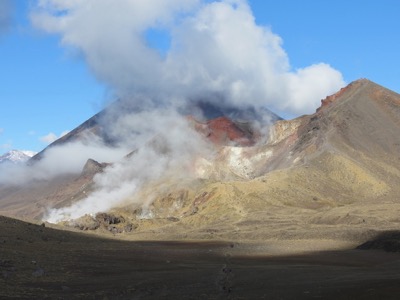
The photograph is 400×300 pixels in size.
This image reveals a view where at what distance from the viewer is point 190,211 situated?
6181 inches

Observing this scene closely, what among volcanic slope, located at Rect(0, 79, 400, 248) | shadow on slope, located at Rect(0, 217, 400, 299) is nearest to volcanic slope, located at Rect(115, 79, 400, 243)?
volcanic slope, located at Rect(0, 79, 400, 248)

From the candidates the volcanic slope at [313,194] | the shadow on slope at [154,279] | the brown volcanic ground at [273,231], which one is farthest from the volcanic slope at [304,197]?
the shadow on slope at [154,279]

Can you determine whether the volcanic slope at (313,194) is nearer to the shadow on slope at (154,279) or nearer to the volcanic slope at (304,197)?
the volcanic slope at (304,197)

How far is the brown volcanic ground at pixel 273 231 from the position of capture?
35341 mm

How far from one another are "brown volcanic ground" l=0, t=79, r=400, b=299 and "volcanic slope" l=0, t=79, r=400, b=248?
381mm

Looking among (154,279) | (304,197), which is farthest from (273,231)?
(154,279)

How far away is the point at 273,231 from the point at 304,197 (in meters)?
47.3

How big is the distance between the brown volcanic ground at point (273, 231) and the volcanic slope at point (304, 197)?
38cm

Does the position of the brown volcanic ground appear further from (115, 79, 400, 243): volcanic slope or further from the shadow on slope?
(115, 79, 400, 243): volcanic slope

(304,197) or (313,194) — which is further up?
(313,194)

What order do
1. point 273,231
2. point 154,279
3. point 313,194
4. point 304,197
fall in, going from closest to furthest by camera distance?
1. point 154,279
2. point 273,231
3. point 304,197
4. point 313,194

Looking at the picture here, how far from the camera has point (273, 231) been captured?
4171 inches

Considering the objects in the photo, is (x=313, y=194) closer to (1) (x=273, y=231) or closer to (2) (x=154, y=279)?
(1) (x=273, y=231)

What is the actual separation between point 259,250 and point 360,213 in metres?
50.3
